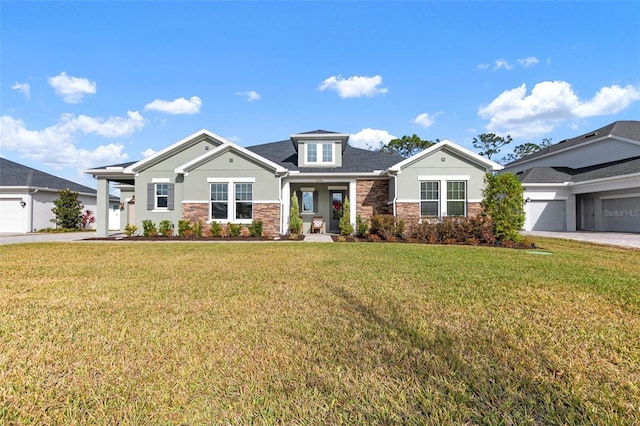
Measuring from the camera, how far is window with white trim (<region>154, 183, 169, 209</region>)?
15875mm

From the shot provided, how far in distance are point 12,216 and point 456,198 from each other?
91.7 ft

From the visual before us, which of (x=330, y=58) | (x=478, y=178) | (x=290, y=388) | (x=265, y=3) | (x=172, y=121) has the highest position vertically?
(x=330, y=58)

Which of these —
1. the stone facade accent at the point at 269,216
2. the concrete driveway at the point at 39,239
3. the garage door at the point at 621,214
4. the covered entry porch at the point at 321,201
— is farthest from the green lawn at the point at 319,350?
the garage door at the point at 621,214

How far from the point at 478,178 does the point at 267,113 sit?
15.1m

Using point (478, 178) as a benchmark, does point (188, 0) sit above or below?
above

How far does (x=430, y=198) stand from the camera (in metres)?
15.5

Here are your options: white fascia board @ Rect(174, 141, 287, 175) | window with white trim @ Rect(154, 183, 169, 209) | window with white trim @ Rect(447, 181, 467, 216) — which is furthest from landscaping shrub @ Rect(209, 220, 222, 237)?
window with white trim @ Rect(447, 181, 467, 216)

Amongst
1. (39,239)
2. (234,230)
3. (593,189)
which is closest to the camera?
(39,239)

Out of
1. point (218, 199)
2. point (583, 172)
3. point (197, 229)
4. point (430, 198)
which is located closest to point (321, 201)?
point (218, 199)

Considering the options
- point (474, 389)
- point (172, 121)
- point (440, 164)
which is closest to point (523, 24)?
point (440, 164)

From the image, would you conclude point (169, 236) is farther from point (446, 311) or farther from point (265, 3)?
point (446, 311)

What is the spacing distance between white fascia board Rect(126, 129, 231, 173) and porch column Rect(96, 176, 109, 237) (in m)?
1.84

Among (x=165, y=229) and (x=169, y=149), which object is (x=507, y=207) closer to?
(x=165, y=229)

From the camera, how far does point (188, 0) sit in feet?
37.3
